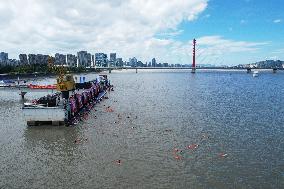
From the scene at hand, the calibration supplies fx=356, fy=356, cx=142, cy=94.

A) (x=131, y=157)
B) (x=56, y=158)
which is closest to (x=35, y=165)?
(x=56, y=158)

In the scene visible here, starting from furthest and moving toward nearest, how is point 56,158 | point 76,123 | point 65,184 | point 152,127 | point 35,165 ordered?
point 76,123 → point 152,127 → point 56,158 → point 35,165 → point 65,184

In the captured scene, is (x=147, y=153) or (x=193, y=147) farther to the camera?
(x=193, y=147)

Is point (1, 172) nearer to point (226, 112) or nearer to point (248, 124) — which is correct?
point (248, 124)

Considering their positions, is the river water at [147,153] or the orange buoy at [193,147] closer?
the river water at [147,153]

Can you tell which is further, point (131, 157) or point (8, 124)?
point (8, 124)

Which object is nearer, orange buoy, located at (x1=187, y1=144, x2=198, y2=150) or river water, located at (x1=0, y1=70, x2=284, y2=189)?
river water, located at (x1=0, y1=70, x2=284, y2=189)

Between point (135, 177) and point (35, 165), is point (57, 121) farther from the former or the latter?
point (135, 177)

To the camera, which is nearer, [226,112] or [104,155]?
[104,155]

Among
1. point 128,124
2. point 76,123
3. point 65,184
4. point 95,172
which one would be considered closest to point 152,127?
point 128,124

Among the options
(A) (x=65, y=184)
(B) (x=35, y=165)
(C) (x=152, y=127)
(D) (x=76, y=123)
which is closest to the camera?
(A) (x=65, y=184)
